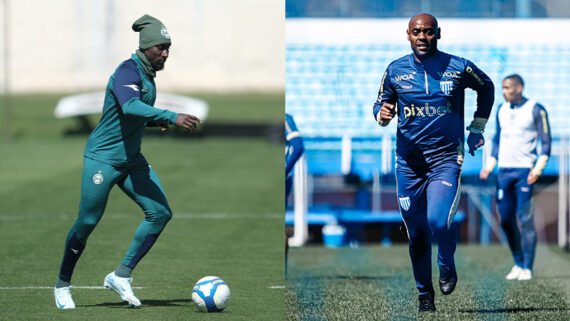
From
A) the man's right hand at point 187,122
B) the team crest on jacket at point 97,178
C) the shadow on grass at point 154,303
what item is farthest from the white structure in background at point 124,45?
the man's right hand at point 187,122

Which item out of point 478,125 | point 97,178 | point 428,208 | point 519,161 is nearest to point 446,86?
point 478,125

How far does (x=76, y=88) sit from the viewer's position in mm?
47938

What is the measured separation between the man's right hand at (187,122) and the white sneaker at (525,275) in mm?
4126

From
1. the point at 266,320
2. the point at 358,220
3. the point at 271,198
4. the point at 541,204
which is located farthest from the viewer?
the point at 541,204

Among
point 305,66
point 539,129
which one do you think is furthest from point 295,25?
point 539,129

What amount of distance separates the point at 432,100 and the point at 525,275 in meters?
3.37

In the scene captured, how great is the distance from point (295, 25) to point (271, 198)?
4.38m

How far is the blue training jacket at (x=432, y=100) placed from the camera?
6652 mm

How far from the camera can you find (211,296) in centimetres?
700

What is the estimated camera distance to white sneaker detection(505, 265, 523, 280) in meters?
9.44

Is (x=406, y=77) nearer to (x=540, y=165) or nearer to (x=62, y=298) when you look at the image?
(x=62, y=298)

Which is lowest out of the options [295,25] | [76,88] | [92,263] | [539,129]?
[76,88]

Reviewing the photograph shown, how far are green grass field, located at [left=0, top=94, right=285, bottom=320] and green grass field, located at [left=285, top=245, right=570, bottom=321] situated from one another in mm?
284

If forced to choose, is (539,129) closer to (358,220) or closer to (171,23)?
(358,220)
